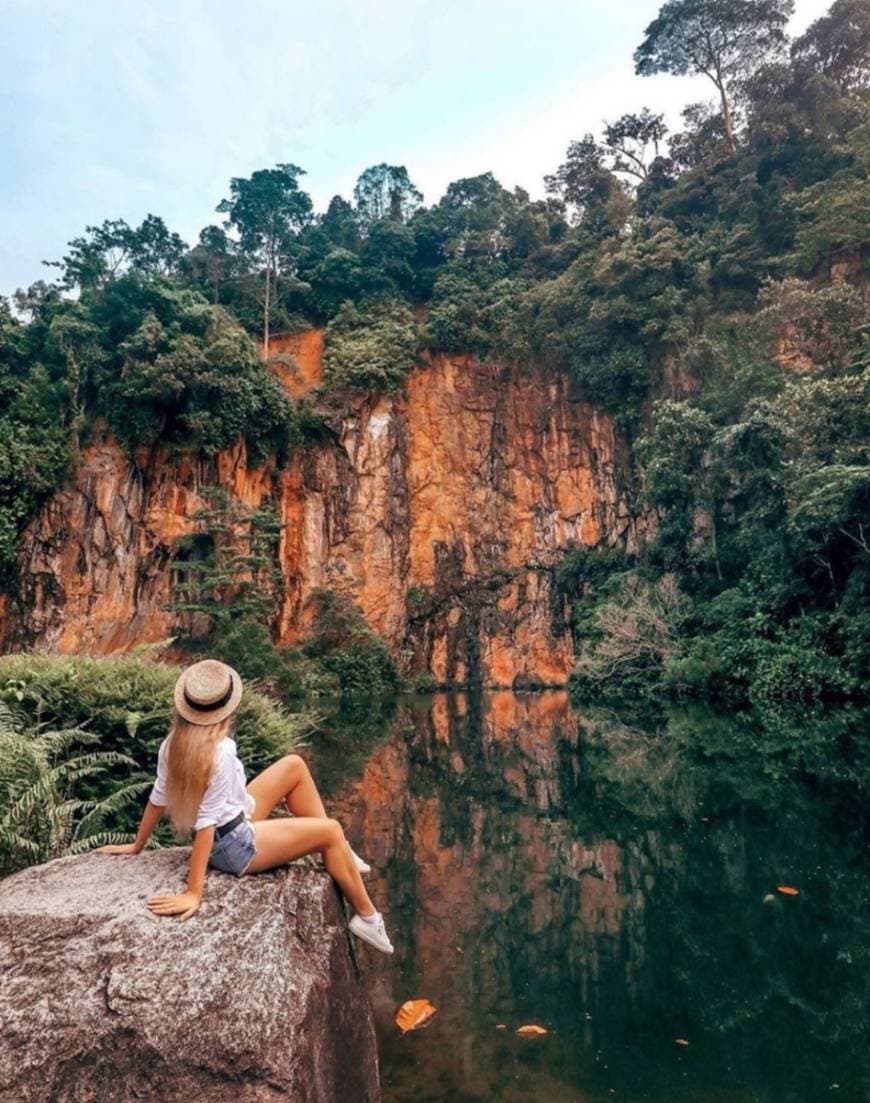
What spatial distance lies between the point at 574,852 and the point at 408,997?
223cm

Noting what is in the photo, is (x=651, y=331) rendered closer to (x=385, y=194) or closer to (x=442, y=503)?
(x=442, y=503)

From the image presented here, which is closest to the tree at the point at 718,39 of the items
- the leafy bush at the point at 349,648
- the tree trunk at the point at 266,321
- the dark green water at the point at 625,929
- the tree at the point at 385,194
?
the tree at the point at 385,194

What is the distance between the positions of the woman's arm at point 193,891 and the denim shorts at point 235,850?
6cm

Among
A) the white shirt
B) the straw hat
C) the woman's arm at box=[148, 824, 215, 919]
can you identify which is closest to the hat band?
the straw hat

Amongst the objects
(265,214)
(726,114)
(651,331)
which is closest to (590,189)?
(726,114)

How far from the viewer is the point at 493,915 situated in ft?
13.1

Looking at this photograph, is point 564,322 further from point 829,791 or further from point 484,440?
point 829,791

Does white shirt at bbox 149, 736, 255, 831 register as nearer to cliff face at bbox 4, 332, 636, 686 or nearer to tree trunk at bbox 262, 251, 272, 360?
cliff face at bbox 4, 332, 636, 686

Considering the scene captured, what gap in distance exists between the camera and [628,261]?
74.8 feet

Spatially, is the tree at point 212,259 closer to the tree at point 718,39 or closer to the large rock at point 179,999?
the tree at point 718,39

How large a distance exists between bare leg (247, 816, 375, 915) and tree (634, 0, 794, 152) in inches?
1201

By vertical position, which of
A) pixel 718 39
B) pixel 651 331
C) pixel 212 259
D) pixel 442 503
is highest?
pixel 718 39

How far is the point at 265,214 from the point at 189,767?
32934mm

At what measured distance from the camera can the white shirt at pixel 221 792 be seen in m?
2.30
